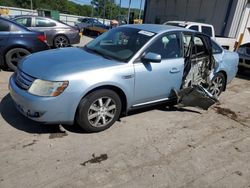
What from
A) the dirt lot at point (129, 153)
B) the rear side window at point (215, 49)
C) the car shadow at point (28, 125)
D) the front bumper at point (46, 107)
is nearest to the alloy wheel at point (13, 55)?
the dirt lot at point (129, 153)

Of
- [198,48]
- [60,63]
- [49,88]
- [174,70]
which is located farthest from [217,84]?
[49,88]

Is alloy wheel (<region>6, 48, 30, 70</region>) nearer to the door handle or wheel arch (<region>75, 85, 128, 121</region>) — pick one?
wheel arch (<region>75, 85, 128, 121</region>)

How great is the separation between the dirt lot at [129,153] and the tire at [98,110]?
0.15 metres

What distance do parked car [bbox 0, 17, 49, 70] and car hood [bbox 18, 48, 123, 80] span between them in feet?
8.93

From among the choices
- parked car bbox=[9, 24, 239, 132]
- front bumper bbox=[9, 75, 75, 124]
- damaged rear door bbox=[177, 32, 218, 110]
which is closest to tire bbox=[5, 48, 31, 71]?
parked car bbox=[9, 24, 239, 132]

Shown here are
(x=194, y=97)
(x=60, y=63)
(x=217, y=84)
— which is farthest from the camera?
(x=217, y=84)

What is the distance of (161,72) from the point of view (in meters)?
4.09

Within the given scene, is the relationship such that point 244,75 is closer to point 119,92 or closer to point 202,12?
point 119,92

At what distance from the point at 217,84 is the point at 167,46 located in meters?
2.04

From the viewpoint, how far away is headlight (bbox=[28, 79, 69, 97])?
10.3 feet

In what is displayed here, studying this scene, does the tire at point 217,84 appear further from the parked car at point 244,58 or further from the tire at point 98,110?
the parked car at point 244,58

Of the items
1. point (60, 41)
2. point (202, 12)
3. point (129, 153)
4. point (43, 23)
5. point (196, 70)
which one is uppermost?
point (202, 12)

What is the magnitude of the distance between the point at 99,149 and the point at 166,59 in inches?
76.2

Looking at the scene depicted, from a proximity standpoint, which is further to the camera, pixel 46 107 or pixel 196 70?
pixel 196 70
